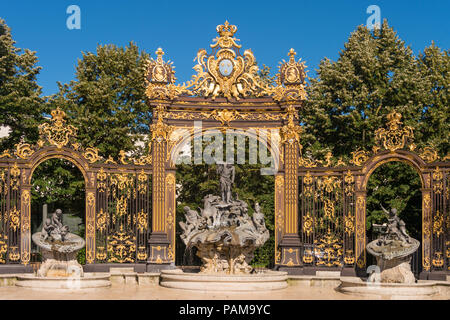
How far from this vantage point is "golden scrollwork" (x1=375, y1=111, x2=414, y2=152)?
1878 cm

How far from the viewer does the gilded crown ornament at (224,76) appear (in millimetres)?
19797

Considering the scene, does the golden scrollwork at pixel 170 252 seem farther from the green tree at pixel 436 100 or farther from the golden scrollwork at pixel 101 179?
the green tree at pixel 436 100

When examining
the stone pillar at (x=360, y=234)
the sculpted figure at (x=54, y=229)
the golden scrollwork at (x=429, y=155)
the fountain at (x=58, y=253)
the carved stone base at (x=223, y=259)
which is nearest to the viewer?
the fountain at (x=58, y=253)

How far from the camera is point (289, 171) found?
64.2 ft

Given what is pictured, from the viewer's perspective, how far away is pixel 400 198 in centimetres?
2442

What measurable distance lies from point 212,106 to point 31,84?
1043 centimetres

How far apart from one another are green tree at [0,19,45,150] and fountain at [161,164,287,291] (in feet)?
33.8

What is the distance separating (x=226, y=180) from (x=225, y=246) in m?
2.46

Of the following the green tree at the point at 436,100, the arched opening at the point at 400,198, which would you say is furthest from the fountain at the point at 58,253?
the green tree at the point at 436,100

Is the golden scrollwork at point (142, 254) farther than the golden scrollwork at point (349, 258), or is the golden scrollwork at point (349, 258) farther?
the golden scrollwork at point (142, 254)

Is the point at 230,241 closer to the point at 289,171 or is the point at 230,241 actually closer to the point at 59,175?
the point at 289,171

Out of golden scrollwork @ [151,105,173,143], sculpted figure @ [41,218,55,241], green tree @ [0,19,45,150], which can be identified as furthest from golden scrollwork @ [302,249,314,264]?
green tree @ [0,19,45,150]

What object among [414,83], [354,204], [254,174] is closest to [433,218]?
[354,204]

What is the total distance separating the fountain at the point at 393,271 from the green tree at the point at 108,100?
13.5 meters
